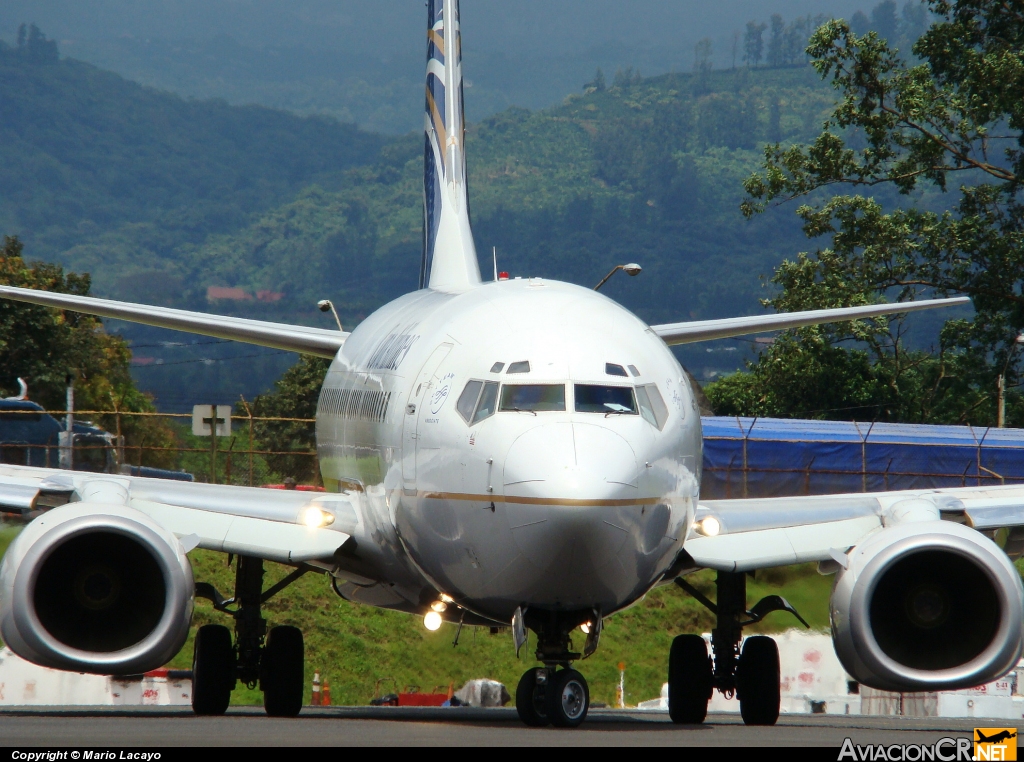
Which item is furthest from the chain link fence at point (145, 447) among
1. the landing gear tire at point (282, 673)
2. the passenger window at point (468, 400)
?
the passenger window at point (468, 400)

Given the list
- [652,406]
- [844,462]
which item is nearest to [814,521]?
[652,406]

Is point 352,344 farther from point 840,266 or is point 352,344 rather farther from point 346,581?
point 840,266

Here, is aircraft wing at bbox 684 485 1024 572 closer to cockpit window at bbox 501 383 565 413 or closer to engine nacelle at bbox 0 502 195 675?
cockpit window at bbox 501 383 565 413

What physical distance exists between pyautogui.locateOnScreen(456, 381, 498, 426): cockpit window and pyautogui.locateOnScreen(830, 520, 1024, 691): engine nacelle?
3.43 metres

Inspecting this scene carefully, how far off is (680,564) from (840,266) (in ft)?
127

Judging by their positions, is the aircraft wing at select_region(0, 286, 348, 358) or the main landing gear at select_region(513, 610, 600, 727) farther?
the aircraft wing at select_region(0, 286, 348, 358)

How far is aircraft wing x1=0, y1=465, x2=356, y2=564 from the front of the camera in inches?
552

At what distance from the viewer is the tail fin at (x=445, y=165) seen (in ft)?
70.7

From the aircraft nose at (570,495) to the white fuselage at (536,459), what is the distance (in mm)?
11

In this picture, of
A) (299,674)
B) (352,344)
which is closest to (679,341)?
(352,344)

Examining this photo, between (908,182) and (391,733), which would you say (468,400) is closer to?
(391,733)

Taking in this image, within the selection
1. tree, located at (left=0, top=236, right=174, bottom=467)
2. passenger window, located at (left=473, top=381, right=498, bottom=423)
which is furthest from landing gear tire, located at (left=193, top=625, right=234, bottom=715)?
tree, located at (left=0, top=236, right=174, bottom=467)

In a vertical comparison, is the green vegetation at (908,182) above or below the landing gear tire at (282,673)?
above

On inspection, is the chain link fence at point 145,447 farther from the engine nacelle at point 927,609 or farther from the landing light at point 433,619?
the engine nacelle at point 927,609
